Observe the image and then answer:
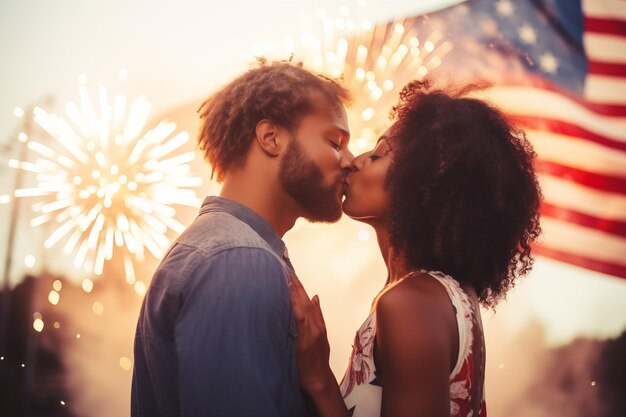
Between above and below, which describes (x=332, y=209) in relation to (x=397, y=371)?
above

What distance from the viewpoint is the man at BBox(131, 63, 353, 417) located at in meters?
1.85

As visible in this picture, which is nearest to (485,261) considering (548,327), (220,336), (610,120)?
(220,336)

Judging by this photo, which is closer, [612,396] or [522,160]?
[522,160]

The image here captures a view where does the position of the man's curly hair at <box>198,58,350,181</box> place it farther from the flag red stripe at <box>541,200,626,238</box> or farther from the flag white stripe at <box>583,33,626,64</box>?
the flag white stripe at <box>583,33,626,64</box>

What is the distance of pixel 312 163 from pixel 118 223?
5621mm

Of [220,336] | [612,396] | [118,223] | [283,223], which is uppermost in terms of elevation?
[283,223]

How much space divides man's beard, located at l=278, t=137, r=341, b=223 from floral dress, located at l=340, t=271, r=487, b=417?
0.57 m

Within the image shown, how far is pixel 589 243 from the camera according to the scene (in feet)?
18.2

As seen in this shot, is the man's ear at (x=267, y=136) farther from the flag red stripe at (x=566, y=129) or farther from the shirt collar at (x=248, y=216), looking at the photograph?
the flag red stripe at (x=566, y=129)

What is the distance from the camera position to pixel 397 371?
2.08 m

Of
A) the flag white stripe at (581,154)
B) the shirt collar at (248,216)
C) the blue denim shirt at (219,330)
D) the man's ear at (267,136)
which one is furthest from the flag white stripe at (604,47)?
the blue denim shirt at (219,330)

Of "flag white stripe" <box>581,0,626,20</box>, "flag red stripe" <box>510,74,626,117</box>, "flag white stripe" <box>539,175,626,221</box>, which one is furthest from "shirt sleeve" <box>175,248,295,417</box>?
"flag white stripe" <box>581,0,626,20</box>

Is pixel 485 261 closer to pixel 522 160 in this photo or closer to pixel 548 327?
pixel 522 160

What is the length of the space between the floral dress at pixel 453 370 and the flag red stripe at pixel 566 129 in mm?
3592
